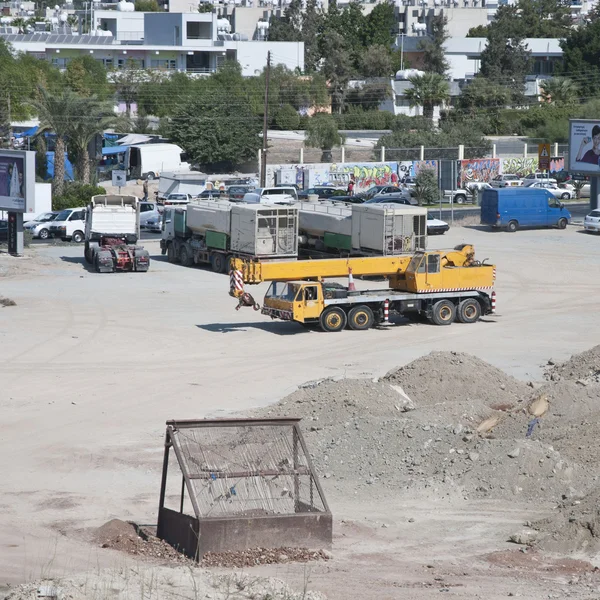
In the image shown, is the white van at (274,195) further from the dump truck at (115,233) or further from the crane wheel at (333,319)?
the crane wheel at (333,319)

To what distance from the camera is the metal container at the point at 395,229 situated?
35219 millimetres

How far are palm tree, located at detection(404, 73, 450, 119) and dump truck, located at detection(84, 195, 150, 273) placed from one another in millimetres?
59596

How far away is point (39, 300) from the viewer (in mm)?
33906

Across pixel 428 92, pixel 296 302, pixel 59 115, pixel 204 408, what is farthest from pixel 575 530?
pixel 428 92

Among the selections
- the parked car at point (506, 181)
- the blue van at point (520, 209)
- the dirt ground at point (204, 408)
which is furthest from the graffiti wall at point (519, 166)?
the dirt ground at point (204, 408)

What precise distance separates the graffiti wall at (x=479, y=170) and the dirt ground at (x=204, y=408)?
3090 cm

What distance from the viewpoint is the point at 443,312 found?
103 feet

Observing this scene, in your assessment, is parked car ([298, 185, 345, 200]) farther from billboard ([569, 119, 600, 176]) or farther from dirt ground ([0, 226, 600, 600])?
dirt ground ([0, 226, 600, 600])

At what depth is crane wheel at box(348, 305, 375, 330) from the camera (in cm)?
3023

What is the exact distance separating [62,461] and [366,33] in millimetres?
131515

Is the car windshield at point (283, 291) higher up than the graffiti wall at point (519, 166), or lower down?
lower down

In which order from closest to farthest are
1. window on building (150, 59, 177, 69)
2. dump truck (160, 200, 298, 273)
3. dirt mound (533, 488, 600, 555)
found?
dirt mound (533, 488, 600, 555) → dump truck (160, 200, 298, 273) → window on building (150, 59, 177, 69)

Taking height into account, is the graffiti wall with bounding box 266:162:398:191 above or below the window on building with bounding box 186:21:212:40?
below

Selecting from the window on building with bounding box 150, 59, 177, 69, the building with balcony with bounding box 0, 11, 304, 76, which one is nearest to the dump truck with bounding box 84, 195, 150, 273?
the building with balcony with bounding box 0, 11, 304, 76
